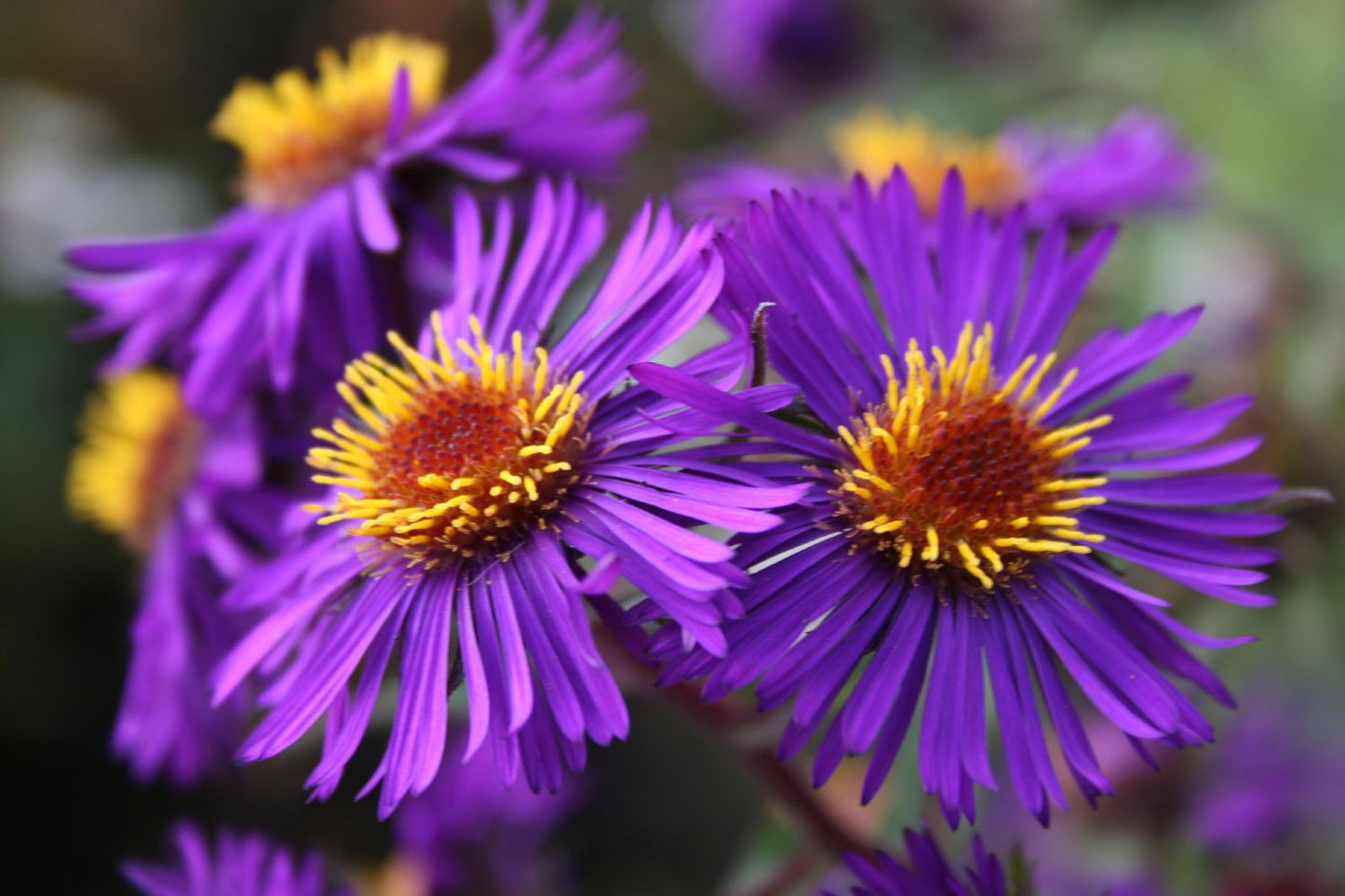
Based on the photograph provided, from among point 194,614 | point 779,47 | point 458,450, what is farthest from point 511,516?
point 779,47

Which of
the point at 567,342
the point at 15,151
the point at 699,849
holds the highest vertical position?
the point at 15,151

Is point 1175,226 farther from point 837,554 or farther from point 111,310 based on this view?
point 111,310

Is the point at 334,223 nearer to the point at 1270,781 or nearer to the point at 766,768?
the point at 766,768

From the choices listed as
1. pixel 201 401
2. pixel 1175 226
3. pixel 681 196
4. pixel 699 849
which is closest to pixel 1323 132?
pixel 1175 226

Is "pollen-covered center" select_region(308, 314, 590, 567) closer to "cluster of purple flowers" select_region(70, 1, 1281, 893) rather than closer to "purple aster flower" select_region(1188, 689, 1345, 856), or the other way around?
"cluster of purple flowers" select_region(70, 1, 1281, 893)

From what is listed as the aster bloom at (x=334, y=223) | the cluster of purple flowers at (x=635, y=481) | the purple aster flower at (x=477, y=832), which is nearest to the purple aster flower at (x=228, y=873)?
the cluster of purple flowers at (x=635, y=481)

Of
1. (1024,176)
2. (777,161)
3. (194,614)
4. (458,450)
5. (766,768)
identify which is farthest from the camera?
(777,161)
